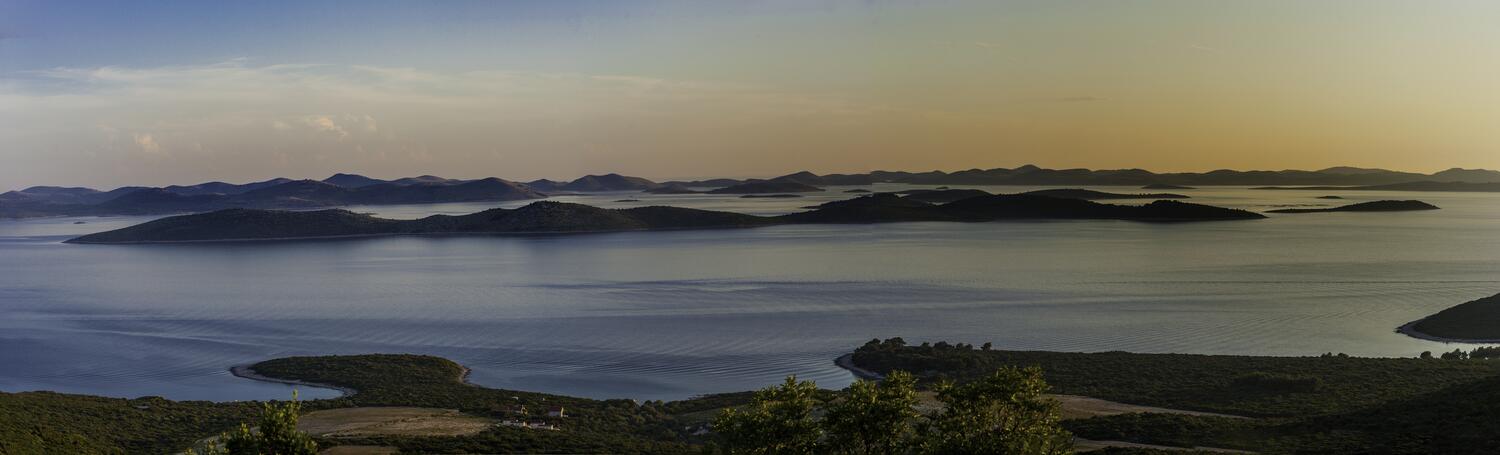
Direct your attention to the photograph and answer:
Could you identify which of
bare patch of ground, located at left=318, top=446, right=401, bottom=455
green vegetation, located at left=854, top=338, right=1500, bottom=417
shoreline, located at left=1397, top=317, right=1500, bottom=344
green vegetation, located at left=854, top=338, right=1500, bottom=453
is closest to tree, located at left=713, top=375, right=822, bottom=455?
bare patch of ground, located at left=318, top=446, right=401, bottom=455

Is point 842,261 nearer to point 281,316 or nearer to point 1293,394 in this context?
point 281,316

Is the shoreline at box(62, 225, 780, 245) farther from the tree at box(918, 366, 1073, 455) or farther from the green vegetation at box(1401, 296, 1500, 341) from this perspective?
the tree at box(918, 366, 1073, 455)

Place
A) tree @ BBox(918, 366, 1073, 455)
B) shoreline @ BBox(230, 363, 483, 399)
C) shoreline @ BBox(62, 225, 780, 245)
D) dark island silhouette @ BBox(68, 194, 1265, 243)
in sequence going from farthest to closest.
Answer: dark island silhouette @ BBox(68, 194, 1265, 243) < shoreline @ BBox(62, 225, 780, 245) < shoreline @ BBox(230, 363, 483, 399) < tree @ BBox(918, 366, 1073, 455)

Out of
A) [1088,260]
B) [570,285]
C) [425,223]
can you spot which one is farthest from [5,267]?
[1088,260]

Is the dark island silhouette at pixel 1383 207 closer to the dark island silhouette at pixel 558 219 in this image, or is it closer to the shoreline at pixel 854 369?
the dark island silhouette at pixel 558 219

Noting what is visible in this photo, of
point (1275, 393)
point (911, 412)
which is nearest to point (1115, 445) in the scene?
point (911, 412)

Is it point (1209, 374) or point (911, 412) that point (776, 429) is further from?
point (1209, 374)
